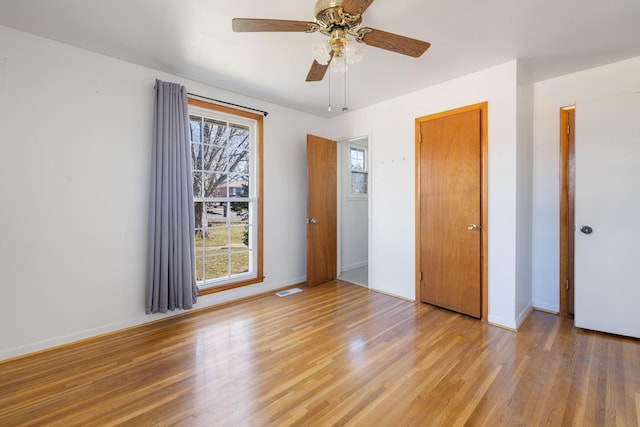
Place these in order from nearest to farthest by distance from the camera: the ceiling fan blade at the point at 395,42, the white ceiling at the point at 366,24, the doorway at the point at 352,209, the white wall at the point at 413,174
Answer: the ceiling fan blade at the point at 395,42, the white ceiling at the point at 366,24, the white wall at the point at 413,174, the doorway at the point at 352,209

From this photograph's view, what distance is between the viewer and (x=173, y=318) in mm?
2961

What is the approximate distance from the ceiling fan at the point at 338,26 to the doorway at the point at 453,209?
1469 mm

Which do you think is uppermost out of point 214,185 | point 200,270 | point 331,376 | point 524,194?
point 214,185

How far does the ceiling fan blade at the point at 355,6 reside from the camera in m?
1.41

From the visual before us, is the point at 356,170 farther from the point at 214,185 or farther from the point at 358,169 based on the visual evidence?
the point at 214,185

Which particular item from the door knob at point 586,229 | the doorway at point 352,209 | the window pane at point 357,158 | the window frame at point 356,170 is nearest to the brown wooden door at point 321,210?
the doorway at point 352,209

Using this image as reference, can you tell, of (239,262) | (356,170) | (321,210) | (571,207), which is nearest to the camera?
(571,207)

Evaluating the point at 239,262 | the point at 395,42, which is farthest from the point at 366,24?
the point at 239,262

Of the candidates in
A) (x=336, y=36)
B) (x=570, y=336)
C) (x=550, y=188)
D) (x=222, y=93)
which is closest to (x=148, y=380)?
(x=336, y=36)

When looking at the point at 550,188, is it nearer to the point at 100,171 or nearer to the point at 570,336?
the point at 570,336

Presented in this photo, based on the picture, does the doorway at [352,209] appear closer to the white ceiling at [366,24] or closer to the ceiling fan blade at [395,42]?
the white ceiling at [366,24]

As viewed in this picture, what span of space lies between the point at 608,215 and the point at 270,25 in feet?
10.4

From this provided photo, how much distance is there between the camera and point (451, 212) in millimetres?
3070

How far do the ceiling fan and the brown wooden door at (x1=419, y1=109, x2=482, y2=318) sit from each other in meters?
1.48
